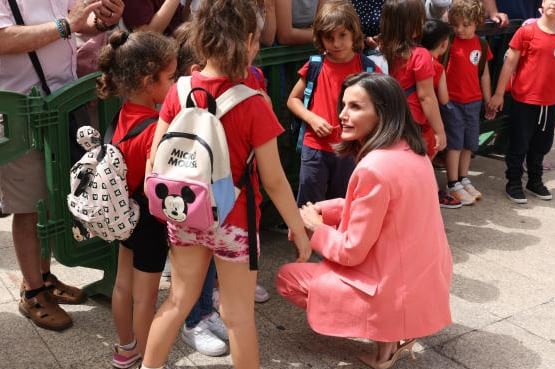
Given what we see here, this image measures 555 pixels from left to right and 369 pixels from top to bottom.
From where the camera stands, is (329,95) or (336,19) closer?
(336,19)

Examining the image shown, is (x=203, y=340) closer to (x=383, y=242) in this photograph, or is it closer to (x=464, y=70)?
(x=383, y=242)

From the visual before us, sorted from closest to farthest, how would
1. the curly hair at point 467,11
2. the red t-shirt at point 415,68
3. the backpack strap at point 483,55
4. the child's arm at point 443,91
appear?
the red t-shirt at point 415,68 → the child's arm at point 443,91 → the curly hair at point 467,11 → the backpack strap at point 483,55

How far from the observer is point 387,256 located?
3025mm

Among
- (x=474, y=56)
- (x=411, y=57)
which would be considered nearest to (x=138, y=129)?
(x=411, y=57)

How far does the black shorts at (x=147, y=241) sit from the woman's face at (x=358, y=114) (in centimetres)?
95

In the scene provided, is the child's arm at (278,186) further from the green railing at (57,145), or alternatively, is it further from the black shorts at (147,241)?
the green railing at (57,145)

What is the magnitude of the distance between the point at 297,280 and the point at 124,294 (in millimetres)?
795

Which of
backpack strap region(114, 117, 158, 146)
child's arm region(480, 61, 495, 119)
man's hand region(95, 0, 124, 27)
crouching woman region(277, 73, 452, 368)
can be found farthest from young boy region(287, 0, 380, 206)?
child's arm region(480, 61, 495, 119)

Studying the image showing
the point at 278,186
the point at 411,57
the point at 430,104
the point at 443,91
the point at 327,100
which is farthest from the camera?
the point at 443,91

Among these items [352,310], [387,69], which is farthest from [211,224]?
[387,69]

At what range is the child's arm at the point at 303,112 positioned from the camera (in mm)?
3949

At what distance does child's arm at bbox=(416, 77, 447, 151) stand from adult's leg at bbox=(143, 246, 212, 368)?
2194 millimetres

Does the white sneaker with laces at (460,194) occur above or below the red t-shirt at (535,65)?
below

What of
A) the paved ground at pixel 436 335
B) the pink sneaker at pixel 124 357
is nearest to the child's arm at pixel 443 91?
the paved ground at pixel 436 335
